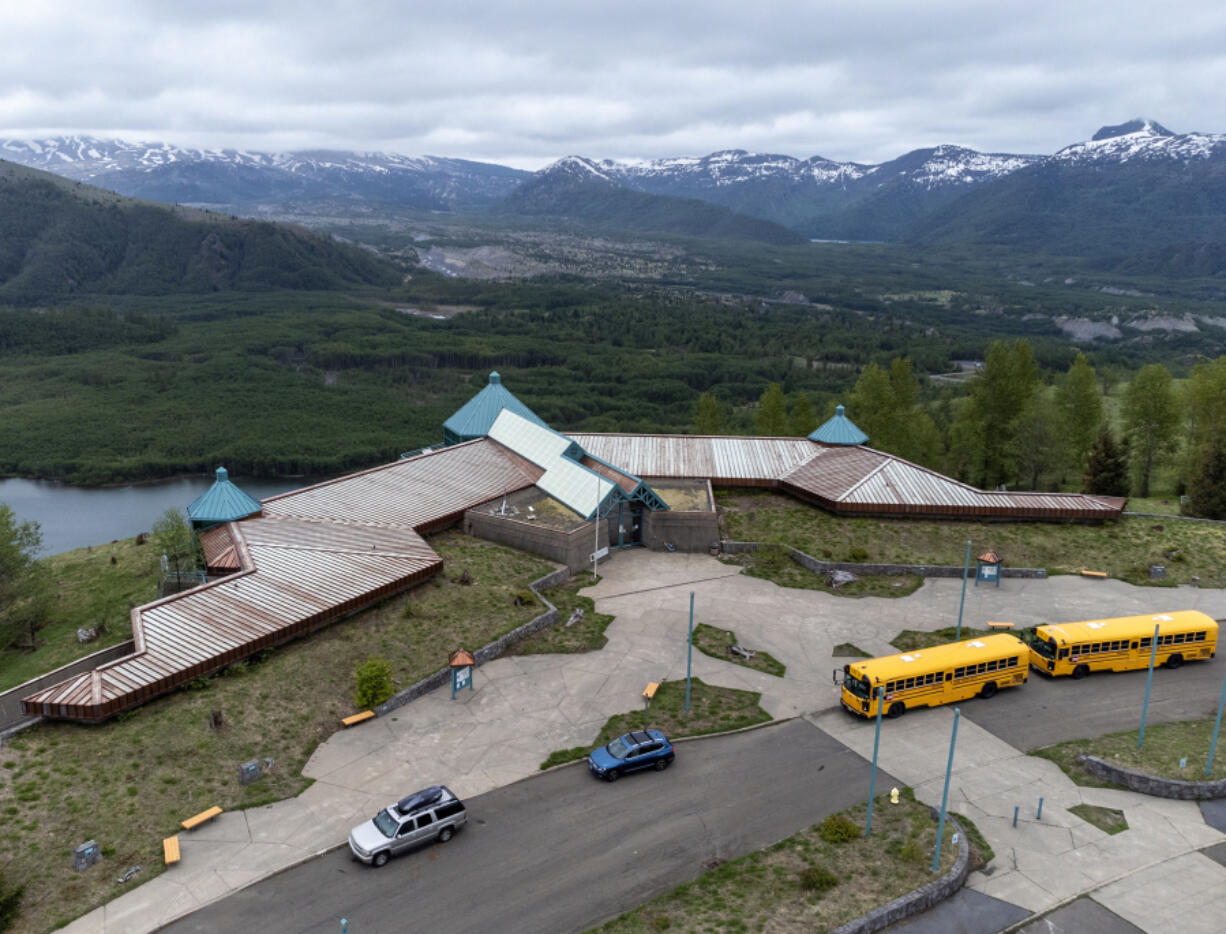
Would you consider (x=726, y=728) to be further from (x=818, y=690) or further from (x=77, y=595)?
(x=77, y=595)

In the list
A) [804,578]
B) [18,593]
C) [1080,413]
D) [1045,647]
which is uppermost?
[1080,413]

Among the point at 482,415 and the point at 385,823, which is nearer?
the point at 385,823

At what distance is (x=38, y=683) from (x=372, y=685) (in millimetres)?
14280

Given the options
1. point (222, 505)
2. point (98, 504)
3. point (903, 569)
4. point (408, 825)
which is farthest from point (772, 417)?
point (98, 504)

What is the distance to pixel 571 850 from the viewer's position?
1036 inches

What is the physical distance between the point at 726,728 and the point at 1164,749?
1742 cm

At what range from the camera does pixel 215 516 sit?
46.2 m

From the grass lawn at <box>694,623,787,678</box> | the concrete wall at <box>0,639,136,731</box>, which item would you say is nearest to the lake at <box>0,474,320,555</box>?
the concrete wall at <box>0,639,136,731</box>

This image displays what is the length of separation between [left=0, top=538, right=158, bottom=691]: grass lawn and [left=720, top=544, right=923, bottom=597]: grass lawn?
1434 inches

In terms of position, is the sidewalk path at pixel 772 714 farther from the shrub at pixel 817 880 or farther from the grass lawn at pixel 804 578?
the shrub at pixel 817 880

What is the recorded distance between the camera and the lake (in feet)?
320

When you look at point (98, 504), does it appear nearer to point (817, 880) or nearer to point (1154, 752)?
point (817, 880)

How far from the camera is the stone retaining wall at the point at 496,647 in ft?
113

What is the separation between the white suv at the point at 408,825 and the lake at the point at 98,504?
75597mm
